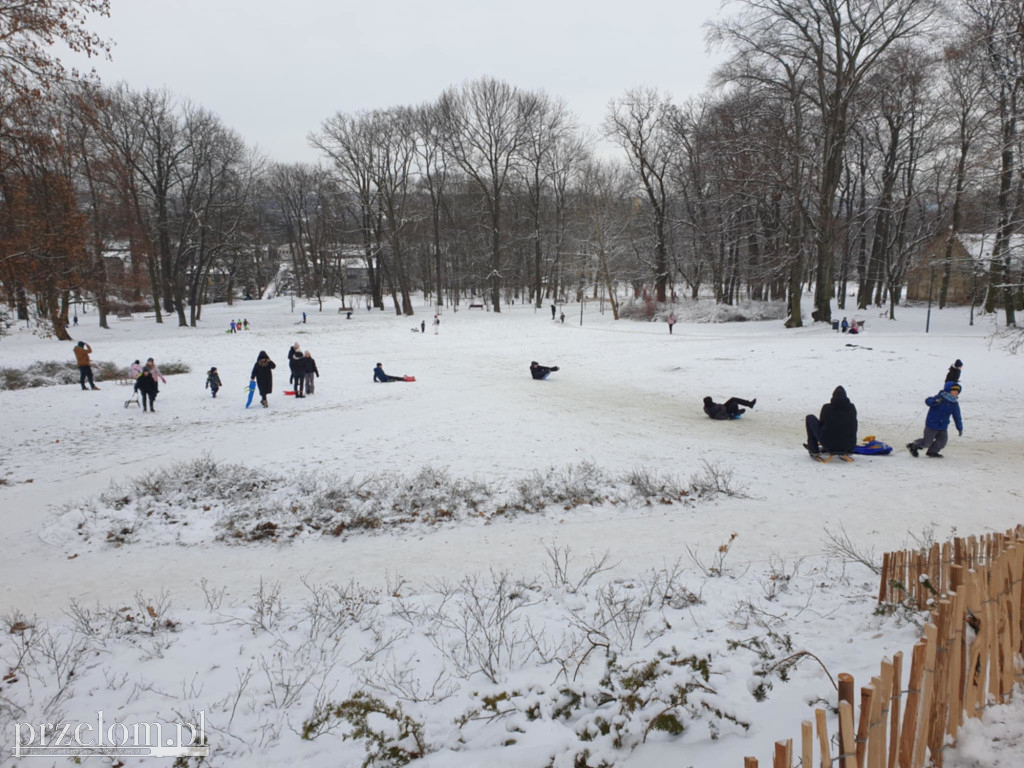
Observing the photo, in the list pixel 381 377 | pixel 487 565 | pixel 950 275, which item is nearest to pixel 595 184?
pixel 950 275

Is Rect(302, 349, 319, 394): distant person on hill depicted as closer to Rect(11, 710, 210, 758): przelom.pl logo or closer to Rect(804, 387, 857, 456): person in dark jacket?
Rect(804, 387, 857, 456): person in dark jacket

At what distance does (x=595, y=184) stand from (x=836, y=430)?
46.8 m

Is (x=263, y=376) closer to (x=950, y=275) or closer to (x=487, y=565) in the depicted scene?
(x=487, y=565)

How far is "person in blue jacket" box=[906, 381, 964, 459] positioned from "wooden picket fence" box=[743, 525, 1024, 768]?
822cm

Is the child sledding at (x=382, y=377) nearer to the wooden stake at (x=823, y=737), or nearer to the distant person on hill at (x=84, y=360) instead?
the distant person on hill at (x=84, y=360)

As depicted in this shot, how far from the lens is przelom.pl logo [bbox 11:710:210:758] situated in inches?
132

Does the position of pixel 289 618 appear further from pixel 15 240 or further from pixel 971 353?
pixel 971 353

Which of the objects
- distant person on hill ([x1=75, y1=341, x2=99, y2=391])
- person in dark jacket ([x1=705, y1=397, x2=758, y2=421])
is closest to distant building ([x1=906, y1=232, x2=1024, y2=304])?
person in dark jacket ([x1=705, y1=397, x2=758, y2=421])

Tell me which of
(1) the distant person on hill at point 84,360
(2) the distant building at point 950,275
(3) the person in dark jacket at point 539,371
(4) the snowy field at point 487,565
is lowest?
(4) the snowy field at point 487,565

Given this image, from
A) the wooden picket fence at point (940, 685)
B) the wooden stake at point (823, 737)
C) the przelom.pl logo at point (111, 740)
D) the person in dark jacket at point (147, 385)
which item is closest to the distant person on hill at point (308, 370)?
the person in dark jacket at point (147, 385)

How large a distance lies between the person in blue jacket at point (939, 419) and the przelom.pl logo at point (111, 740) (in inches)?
465

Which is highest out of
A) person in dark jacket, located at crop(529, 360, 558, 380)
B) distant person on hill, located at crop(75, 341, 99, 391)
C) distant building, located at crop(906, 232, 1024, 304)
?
distant building, located at crop(906, 232, 1024, 304)

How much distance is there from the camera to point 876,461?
Answer: 10.2 metres

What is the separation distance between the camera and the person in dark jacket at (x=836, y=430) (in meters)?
10.3
